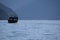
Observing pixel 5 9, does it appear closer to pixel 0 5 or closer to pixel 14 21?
pixel 0 5

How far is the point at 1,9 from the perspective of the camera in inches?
6594

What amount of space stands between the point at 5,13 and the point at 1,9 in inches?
195

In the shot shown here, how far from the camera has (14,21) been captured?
67562mm

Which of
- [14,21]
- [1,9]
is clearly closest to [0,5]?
[1,9]

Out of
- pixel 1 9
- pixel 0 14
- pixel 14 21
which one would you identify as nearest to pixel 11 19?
pixel 14 21

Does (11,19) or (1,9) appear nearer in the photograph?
(11,19)

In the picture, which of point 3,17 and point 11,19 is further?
point 3,17

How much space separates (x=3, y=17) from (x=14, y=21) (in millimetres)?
98216

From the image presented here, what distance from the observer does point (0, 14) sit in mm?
157500

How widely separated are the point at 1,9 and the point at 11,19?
102 meters

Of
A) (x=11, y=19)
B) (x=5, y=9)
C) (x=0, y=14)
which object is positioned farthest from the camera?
(x=5, y=9)

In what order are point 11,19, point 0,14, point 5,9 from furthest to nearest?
point 5,9 < point 0,14 < point 11,19

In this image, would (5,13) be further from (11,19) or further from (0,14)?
(11,19)

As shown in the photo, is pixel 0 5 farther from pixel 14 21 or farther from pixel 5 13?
pixel 14 21
